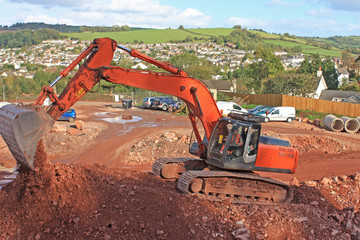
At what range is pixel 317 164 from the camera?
19.2m

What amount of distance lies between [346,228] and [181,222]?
5246 millimetres

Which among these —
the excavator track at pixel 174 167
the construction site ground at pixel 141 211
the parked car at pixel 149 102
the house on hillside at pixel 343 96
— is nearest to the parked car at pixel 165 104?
the parked car at pixel 149 102

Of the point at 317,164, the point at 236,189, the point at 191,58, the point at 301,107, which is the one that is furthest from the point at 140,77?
the point at 191,58

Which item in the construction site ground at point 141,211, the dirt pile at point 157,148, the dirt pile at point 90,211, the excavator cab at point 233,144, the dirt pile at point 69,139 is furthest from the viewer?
the dirt pile at point 69,139

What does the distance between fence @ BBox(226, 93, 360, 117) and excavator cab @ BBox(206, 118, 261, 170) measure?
30650 millimetres

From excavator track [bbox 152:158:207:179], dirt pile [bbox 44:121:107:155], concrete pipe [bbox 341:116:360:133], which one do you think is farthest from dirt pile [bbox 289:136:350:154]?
dirt pile [bbox 44:121:107:155]

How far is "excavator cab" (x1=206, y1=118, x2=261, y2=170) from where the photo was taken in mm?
11023

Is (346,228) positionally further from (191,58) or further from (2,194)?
(191,58)

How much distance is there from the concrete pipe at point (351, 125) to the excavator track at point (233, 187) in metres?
20.3

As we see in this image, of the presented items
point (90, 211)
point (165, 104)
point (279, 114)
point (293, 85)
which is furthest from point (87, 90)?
point (293, 85)

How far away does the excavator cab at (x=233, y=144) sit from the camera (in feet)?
36.2

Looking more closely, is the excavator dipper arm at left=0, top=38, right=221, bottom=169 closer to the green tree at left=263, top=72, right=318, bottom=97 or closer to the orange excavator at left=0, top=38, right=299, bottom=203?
the orange excavator at left=0, top=38, right=299, bottom=203

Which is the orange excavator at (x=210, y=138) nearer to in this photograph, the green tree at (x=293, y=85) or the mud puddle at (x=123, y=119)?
the mud puddle at (x=123, y=119)

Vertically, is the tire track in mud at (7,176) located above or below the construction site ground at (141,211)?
below
